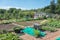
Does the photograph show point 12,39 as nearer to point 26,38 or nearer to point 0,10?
point 26,38

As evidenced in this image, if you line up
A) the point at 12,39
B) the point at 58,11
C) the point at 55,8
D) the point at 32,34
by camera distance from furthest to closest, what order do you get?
the point at 55,8
the point at 58,11
the point at 32,34
the point at 12,39

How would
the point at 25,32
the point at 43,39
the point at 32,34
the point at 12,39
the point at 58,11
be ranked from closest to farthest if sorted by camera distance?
1. the point at 12,39
2. the point at 43,39
3. the point at 32,34
4. the point at 25,32
5. the point at 58,11

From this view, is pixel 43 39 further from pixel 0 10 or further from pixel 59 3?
pixel 0 10

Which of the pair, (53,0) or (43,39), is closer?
(43,39)

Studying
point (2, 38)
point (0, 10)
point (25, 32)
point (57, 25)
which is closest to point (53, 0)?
point (0, 10)

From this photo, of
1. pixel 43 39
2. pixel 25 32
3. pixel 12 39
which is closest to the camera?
pixel 12 39

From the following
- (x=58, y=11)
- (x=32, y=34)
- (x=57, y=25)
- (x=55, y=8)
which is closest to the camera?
(x=32, y=34)

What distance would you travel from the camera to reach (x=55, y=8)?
40062 mm

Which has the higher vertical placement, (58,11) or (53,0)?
(53,0)

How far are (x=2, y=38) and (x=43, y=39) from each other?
274 centimetres

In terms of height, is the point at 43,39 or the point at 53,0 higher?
the point at 53,0

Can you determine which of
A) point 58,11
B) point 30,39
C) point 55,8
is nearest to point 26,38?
point 30,39

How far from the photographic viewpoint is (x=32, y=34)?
37.6 ft

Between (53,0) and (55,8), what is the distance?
9.58ft
